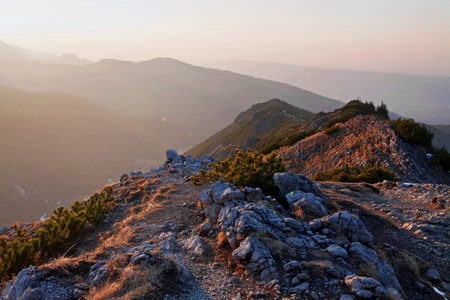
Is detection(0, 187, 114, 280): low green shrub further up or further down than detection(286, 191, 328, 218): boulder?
further down

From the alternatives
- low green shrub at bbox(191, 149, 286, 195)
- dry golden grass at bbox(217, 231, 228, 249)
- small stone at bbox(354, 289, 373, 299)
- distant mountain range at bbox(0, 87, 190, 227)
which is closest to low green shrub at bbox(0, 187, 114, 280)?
low green shrub at bbox(191, 149, 286, 195)

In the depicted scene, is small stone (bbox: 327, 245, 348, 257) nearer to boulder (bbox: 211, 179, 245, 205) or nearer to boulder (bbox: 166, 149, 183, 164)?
boulder (bbox: 211, 179, 245, 205)

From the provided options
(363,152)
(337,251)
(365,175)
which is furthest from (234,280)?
(363,152)

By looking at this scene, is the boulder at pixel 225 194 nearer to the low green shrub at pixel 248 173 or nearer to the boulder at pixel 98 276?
the low green shrub at pixel 248 173

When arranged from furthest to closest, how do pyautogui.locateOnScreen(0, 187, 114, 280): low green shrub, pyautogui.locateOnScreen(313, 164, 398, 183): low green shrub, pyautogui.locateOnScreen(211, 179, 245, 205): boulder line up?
pyautogui.locateOnScreen(313, 164, 398, 183): low green shrub < pyautogui.locateOnScreen(211, 179, 245, 205): boulder < pyautogui.locateOnScreen(0, 187, 114, 280): low green shrub

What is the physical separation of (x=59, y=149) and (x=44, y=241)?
367 feet

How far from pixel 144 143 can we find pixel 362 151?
12863cm

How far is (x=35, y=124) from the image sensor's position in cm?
10662

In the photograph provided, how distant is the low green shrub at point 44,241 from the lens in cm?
741

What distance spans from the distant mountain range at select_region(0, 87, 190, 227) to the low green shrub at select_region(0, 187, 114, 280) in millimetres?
72958

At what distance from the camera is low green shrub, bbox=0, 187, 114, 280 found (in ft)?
24.3

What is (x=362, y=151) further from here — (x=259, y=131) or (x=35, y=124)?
(x=35, y=124)

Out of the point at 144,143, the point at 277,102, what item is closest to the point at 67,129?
the point at 144,143

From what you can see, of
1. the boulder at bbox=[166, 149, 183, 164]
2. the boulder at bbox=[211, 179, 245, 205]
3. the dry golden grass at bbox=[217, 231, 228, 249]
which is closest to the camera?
the dry golden grass at bbox=[217, 231, 228, 249]
